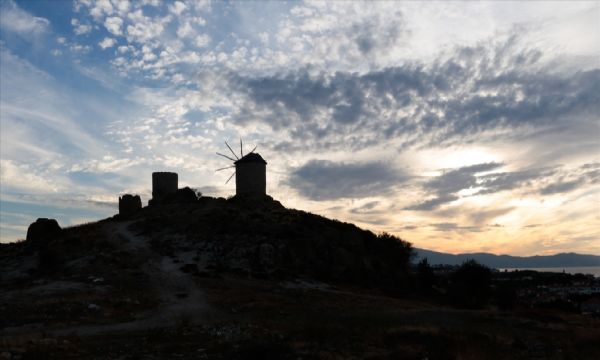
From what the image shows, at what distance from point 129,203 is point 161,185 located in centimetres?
623

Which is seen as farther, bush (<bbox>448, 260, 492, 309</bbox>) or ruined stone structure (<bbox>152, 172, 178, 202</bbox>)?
ruined stone structure (<bbox>152, 172, 178, 202</bbox>)

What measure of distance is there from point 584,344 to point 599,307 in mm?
67345

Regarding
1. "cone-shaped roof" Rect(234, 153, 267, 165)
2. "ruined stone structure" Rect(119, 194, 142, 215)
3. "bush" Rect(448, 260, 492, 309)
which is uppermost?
"cone-shaped roof" Rect(234, 153, 267, 165)

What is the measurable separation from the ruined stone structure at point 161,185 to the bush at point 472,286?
49.9 meters

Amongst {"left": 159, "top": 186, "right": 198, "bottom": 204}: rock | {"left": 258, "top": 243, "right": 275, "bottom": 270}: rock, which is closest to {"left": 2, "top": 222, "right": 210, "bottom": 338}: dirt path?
{"left": 258, "top": 243, "right": 275, "bottom": 270}: rock

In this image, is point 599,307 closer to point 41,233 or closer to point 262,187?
point 262,187

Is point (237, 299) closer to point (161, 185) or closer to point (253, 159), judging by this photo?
point (253, 159)

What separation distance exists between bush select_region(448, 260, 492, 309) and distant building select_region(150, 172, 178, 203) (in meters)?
49.9

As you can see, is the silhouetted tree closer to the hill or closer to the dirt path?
the hill

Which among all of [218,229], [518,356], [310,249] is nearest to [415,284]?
[310,249]

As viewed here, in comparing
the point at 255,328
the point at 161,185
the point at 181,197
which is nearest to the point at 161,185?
the point at 161,185

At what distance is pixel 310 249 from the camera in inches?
1944

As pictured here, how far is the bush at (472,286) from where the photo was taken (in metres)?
45.6

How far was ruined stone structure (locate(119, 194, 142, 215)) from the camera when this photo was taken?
7781 centimetres
